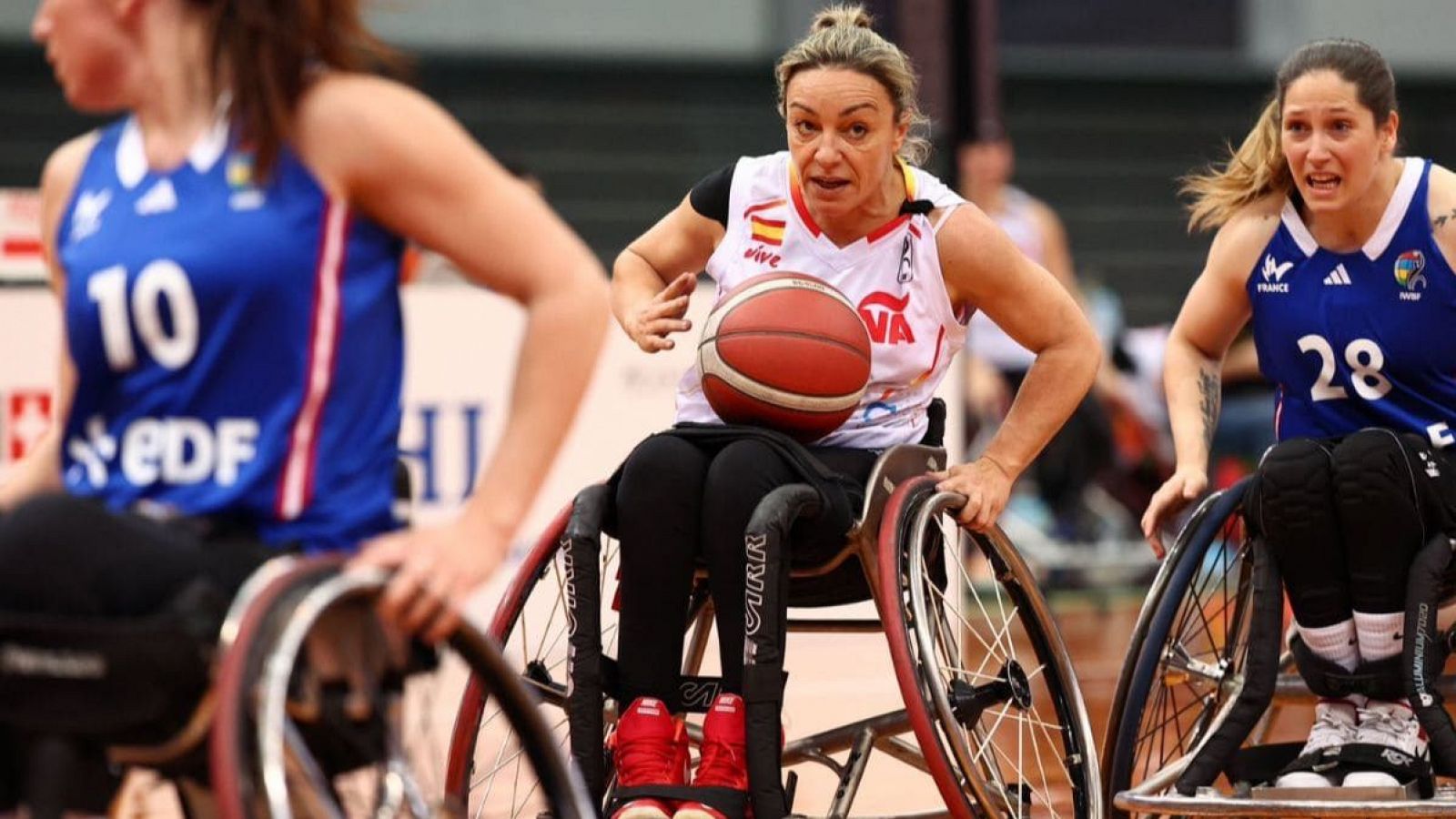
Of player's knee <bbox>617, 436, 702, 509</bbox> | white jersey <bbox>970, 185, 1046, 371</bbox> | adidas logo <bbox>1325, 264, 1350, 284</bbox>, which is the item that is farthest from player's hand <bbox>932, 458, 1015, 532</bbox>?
white jersey <bbox>970, 185, 1046, 371</bbox>

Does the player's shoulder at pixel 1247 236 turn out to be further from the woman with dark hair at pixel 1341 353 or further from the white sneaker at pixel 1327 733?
the white sneaker at pixel 1327 733

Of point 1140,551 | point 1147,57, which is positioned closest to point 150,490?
point 1140,551

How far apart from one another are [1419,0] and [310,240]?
11.7 m

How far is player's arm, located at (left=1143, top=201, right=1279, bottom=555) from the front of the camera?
12.1 ft

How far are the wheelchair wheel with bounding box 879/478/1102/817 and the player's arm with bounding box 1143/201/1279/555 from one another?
257 mm

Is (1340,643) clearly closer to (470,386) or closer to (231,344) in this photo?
A: (231,344)

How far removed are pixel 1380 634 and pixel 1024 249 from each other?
198 inches

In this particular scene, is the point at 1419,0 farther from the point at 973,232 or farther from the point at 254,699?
the point at 254,699

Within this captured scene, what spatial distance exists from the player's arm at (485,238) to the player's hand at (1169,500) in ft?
5.25

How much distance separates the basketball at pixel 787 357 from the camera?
3.37 meters

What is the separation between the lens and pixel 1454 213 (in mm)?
3572

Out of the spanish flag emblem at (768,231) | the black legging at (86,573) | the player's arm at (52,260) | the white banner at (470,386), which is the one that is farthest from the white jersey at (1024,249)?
the black legging at (86,573)

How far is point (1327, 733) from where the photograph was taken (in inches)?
137

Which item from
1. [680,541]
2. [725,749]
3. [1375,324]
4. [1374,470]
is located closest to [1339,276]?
[1375,324]
